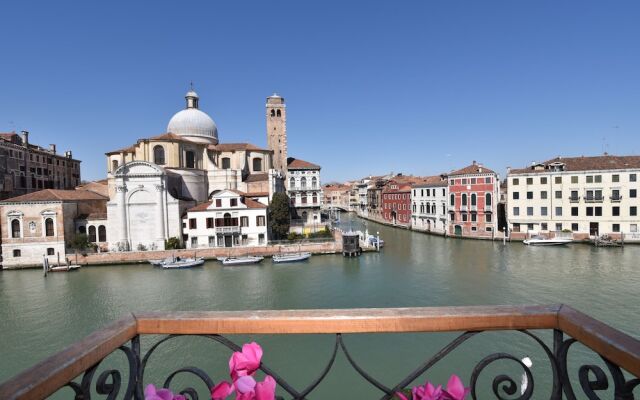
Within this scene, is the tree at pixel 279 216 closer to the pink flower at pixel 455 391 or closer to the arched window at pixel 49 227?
the arched window at pixel 49 227

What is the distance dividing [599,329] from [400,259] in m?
22.8

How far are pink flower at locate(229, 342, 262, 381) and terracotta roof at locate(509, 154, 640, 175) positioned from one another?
3377 cm

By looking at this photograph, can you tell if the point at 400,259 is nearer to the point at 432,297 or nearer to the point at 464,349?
the point at 432,297

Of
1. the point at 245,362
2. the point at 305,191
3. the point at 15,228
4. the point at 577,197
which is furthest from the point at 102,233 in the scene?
the point at 577,197

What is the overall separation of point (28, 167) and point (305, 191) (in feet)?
90.7

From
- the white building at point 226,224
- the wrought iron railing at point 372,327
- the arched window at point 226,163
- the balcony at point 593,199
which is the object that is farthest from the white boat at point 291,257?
the balcony at point 593,199

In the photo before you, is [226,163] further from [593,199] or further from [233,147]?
[593,199]

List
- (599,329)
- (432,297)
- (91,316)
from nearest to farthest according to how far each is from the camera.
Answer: (599,329)
(91,316)
(432,297)

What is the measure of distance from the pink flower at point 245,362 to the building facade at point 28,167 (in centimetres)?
3811

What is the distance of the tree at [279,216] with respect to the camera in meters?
27.3

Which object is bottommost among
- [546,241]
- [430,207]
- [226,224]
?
[546,241]

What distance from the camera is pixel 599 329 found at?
1100 millimetres

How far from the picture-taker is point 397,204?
145ft

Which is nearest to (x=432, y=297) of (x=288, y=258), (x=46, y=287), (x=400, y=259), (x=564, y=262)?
(x=400, y=259)
